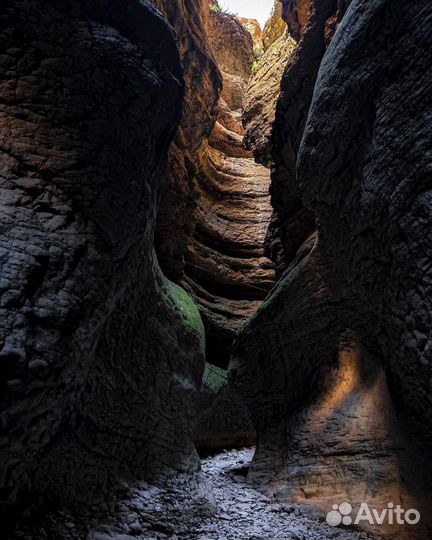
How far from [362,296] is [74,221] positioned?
361 cm

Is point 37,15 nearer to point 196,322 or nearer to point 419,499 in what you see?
point 196,322

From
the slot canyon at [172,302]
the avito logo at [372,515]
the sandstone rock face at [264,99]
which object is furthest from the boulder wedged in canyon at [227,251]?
the avito logo at [372,515]

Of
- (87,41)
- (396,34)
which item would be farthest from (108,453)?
(396,34)

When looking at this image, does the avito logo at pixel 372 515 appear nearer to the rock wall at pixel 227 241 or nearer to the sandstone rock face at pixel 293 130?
the sandstone rock face at pixel 293 130

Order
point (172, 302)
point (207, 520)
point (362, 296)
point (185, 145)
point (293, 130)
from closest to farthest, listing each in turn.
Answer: point (207, 520) → point (362, 296) → point (172, 302) → point (293, 130) → point (185, 145)

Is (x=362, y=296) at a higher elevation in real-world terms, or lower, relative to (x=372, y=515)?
higher

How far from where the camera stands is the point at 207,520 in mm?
4840

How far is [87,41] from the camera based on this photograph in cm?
382

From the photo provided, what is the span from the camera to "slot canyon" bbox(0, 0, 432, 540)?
3340 millimetres

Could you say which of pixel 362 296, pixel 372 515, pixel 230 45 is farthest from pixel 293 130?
pixel 230 45

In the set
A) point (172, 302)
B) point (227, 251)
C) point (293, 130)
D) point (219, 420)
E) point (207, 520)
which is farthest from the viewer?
point (227, 251)

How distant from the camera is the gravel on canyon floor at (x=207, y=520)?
4.19 m

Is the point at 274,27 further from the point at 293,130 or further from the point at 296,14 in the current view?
the point at 293,130

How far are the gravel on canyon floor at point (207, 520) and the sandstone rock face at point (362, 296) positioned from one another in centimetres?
43
